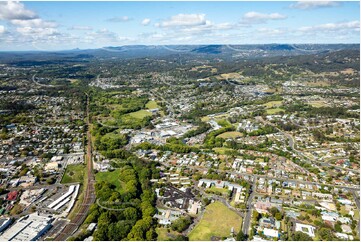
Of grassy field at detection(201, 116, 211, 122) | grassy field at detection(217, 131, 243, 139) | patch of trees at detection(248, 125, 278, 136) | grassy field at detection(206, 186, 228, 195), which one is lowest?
grassy field at detection(201, 116, 211, 122)

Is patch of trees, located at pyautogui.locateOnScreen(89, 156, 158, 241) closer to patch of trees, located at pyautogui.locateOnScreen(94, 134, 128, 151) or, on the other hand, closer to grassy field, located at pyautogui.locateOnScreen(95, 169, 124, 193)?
grassy field, located at pyautogui.locateOnScreen(95, 169, 124, 193)

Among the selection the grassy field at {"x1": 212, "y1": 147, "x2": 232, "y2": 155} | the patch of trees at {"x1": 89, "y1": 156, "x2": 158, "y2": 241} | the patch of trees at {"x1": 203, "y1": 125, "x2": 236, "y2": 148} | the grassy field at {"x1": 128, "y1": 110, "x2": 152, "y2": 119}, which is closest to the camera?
the patch of trees at {"x1": 89, "y1": 156, "x2": 158, "y2": 241}

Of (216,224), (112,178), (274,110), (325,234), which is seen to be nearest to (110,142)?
(112,178)

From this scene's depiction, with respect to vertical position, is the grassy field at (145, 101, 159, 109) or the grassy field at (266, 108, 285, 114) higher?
the grassy field at (266, 108, 285, 114)

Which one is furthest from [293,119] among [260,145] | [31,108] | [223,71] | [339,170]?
[223,71]

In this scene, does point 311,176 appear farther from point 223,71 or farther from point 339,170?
point 223,71

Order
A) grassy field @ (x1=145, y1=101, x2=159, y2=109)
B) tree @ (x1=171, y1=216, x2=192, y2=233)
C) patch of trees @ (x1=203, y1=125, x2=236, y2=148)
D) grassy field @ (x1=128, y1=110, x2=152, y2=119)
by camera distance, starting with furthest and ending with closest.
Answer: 1. grassy field @ (x1=145, y1=101, x2=159, y2=109)
2. grassy field @ (x1=128, y1=110, x2=152, y2=119)
3. patch of trees @ (x1=203, y1=125, x2=236, y2=148)
4. tree @ (x1=171, y1=216, x2=192, y2=233)

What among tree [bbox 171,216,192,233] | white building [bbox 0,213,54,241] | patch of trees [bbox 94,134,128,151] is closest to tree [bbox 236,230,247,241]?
tree [bbox 171,216,192,233]
